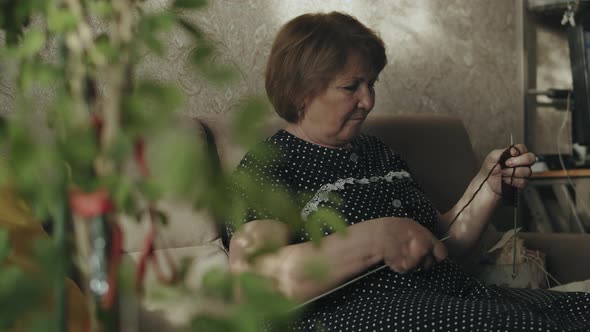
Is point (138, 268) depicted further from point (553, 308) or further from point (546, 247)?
point (546, 247)

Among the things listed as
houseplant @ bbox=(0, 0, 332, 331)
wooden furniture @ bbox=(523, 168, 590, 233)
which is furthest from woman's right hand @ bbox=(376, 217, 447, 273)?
wooden furniture @ bbox=(523, 168, 590, 233)

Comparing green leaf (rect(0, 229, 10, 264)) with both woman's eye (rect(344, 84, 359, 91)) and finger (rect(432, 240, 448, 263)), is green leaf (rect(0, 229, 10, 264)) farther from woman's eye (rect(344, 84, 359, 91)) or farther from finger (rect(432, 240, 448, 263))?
woman's eye (rect(344, 84, 359, 91))

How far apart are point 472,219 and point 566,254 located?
0.35m

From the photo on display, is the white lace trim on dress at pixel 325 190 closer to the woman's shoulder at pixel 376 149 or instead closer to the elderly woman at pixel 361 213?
the elderly woman at pixel 361 213

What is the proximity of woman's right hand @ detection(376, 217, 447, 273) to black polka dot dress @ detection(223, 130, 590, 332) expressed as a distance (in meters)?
0.06

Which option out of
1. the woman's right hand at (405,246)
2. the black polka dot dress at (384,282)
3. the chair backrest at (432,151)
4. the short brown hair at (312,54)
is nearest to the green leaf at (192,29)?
the black polka dot dress at (384,282)

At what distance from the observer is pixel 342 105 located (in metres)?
1.41

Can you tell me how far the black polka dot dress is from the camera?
1.08 metres

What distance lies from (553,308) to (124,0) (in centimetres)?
111

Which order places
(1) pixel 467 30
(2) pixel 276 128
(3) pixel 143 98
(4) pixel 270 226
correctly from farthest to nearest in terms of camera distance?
(1) pixel 467 30
(2) pixel 276 128
(4) pixel 270 226
(3) pixel 143 98

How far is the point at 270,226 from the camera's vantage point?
118 cm

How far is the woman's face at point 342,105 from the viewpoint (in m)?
1.41

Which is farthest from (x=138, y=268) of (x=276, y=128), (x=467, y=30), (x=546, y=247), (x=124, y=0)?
(x=467, y=30)

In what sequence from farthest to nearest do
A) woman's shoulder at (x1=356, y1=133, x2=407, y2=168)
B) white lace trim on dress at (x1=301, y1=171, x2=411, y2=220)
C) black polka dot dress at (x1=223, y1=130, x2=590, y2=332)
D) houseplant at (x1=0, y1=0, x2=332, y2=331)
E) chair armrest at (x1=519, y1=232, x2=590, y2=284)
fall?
chair armrest at (x1=519, y1=232, x2=590, y2=284), woman's shoulder at (x1=356, y1=133, x2=407, y2=168), white lace trim on dress at (x1=301, y1=171, x2=411, y2=220), black polka dot dress at (x1=223, y1=130, x2=590, y2=332), houseplant at (x1=0, y1=0, x2=332, y2=331)
